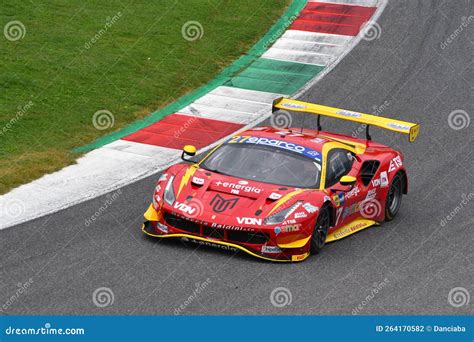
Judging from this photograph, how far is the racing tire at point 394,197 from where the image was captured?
552 inches

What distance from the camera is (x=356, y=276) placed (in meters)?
11.6

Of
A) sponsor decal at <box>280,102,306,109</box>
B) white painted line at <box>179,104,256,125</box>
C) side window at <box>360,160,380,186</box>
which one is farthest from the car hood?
white painted line at <box>179,104,256,125</box>

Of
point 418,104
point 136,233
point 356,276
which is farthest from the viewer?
→ point 418,104

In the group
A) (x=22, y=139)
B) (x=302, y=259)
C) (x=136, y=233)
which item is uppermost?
(x=302, y=259)

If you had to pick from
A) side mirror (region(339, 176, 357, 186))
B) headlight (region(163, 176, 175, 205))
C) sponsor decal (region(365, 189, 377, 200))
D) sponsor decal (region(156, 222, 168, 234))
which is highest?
side mirror (region(339, 176, 357, 186))

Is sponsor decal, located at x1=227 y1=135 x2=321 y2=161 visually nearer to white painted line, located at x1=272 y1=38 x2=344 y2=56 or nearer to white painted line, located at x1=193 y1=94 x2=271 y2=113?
white painted line, located at x1=193 y1=94 x2=271 y2=113

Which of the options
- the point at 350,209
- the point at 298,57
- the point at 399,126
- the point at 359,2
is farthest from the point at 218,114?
the point at 359,2

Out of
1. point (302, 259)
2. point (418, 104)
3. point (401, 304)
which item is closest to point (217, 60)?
point (418, 104)

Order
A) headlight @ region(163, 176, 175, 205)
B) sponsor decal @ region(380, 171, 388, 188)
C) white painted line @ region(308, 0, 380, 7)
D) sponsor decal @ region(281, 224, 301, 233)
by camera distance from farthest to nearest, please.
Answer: white painted line @ region(308, 0, 380, 7) < sponsor decal @ region(380, 171, 388, 188) < headlight @ region(163, 176, 175, 205) < sponsor decal @ region(281, 224, 301, 233)

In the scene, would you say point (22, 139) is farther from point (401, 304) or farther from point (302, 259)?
point (401, 304)

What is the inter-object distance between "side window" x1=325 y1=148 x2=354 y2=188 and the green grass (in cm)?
441

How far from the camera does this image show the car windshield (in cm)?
1274

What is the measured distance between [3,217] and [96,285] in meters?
2.75

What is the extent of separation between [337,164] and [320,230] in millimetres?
1329
